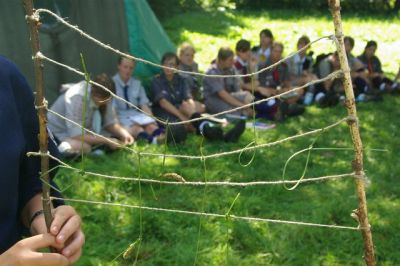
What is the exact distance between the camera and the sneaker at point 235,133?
556 cm

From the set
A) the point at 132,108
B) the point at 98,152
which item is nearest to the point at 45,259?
the point at 98,152

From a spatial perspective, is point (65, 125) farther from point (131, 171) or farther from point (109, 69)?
point (109, 69)

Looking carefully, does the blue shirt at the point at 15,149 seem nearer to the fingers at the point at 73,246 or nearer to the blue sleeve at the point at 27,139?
the blue sleeve at the point at 27,139

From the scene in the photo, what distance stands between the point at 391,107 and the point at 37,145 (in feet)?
20.6

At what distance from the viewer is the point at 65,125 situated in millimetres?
5293

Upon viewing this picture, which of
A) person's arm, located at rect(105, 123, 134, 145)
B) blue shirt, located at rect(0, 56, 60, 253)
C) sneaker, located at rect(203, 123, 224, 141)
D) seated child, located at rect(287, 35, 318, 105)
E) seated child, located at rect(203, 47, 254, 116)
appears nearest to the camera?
blue shirt, located at rect(0, 56, 60, 253)

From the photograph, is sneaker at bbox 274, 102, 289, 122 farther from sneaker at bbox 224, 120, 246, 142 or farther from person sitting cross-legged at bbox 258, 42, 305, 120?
sneaker at bbox 224, 120, 246, 142

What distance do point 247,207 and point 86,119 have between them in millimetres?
1944

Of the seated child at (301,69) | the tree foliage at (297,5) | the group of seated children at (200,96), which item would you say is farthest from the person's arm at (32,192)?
the tree foliage at (297,5)

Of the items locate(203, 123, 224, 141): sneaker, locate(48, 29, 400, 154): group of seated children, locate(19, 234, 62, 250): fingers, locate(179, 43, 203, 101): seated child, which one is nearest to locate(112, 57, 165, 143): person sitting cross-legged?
locate(48, 29, 400, 154): group of seated children

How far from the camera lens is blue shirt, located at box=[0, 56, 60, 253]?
143 centimetres

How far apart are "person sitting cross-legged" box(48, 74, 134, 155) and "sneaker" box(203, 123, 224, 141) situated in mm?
761

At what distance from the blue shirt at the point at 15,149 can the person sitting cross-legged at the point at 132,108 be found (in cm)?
401

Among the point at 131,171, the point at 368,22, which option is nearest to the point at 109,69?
the point at 131,171
